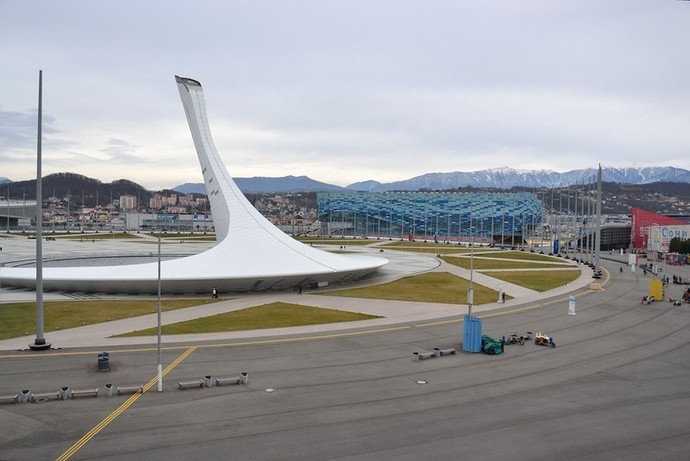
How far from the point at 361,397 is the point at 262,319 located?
12.7 meters

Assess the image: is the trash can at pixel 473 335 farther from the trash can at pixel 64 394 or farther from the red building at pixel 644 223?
the red building at pixel 644 223

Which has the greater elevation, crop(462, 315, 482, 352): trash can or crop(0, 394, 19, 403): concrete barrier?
crop(462, 315, 482, 352): trash can

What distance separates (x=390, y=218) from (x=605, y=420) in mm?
135519

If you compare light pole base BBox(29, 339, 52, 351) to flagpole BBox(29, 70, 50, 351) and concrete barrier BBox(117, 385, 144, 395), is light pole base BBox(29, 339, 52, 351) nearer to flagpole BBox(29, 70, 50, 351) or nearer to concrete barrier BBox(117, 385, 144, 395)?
flagpole BBox(29, 70, 50, 351)

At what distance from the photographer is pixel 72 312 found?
29.1 metres

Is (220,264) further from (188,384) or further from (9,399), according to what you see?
(9,399)

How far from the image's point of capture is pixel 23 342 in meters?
22.8

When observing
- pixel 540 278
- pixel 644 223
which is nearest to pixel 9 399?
pixel 540 278

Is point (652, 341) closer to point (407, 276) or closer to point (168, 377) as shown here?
point (168, 377)

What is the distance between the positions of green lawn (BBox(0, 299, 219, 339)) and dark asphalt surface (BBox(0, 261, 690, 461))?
208 inches

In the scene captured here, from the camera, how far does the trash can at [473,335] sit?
22.0 metres

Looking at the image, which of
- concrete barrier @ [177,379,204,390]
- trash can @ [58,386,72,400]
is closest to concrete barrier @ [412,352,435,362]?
concrete barrier @ [177,379,204,390]

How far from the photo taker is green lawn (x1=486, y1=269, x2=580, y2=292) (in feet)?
146

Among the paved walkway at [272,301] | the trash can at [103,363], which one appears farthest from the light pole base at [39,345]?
the trash can at [103,363]
